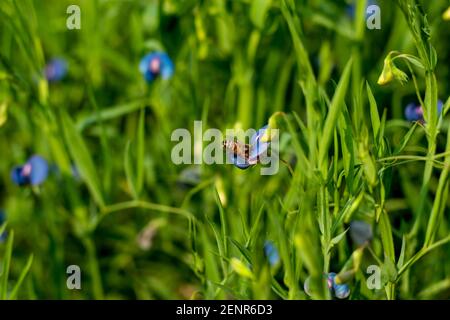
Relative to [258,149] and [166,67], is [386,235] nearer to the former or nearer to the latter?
[258,149]

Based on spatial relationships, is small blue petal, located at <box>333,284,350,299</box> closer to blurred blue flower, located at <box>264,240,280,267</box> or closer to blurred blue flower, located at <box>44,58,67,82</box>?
blurred blue flower, located at <box>264,240,280,267</box>

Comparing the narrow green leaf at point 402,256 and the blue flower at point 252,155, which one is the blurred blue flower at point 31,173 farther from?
the narrow green leaf at point 402,256

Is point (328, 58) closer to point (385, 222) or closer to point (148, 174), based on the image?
point (148, 174)

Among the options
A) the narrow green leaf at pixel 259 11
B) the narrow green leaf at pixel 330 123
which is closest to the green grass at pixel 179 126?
the narrow green leaf at pixel 259 11

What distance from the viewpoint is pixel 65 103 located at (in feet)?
7.75

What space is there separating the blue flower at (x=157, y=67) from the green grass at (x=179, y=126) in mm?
46

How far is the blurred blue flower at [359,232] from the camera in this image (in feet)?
5.80

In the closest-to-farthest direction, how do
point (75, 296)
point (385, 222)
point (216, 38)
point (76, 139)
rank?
point (385, 222)
point (76, 139)
point (75, 296)
point (216, 38)

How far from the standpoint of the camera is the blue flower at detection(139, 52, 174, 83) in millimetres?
1984

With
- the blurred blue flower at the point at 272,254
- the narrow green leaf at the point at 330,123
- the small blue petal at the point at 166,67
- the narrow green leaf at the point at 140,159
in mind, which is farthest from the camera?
the small blue petal at the point at 166,67

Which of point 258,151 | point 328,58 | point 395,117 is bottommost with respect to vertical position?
point 258,151

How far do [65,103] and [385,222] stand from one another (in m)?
1.25

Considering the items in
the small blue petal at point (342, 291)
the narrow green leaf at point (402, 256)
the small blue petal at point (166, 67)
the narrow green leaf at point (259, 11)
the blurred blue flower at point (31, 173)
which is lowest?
the small blue petal at point (342, 291)
